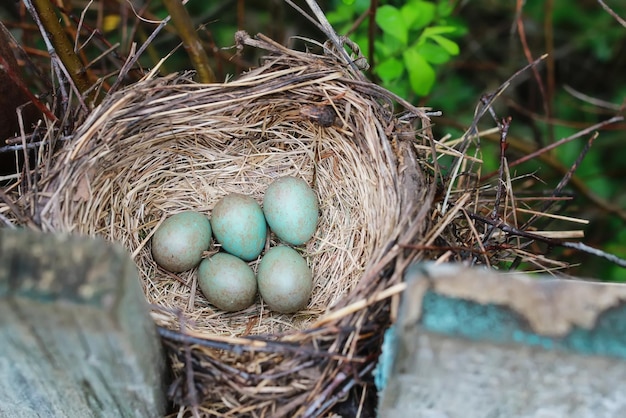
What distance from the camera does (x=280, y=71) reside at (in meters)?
1.83

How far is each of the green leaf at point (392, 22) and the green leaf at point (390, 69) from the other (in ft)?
0.32

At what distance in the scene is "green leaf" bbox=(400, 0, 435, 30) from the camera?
6.70ft

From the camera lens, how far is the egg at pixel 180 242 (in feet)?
6.11

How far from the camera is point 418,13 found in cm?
206

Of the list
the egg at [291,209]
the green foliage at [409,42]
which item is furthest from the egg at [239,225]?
the green foliage at [409,42]

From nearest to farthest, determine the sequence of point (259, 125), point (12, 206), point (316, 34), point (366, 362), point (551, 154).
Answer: point (366, 362), point (12, 206), point (259, 125), point (551, 154), point (316, 34)

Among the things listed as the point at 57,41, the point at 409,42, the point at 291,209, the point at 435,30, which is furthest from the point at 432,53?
the point at 57,41

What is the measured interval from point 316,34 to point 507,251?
184cm

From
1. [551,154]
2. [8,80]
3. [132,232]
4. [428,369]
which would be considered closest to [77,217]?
[132,232]

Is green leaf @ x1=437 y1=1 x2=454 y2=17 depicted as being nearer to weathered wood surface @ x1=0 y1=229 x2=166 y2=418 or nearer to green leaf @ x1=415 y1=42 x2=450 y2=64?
green leaf @ x1=415 y1=42 x2=450 y2=64

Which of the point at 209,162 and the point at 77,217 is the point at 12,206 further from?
the point at 209,162

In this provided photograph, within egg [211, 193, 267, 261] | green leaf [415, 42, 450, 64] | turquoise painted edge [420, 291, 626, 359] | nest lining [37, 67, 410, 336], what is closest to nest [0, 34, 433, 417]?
nest lining [37, 67, 410, 336]

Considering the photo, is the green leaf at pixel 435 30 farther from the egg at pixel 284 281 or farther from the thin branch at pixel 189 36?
the egg at pixel 284 281

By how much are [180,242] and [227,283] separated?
0.18 m
